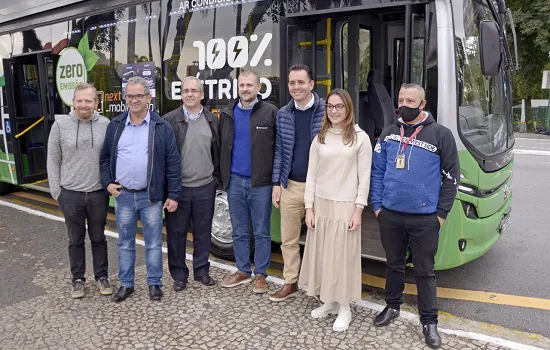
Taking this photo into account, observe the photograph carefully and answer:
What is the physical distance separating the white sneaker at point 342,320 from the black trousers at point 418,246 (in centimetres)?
43

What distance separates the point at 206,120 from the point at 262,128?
0.52 m

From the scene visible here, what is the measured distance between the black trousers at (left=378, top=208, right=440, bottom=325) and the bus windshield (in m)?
0.94

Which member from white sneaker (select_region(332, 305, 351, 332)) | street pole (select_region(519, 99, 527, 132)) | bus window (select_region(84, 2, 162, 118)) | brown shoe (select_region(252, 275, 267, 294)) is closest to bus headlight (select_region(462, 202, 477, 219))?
white sneaker (select_region(332, 305, 351, 332))

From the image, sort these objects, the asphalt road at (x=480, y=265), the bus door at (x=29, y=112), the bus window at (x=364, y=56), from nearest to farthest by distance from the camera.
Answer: the asphalt road at (x=480, y=265) → the bus window at (x=364, y=56) → the bus door at (x=29, y=112)

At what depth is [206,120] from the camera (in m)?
4.36

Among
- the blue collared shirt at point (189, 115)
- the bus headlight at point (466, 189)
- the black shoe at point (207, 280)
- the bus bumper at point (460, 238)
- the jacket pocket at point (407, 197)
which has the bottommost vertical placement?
the black shoe at point (207, 280)

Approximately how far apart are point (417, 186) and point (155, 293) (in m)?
2.33

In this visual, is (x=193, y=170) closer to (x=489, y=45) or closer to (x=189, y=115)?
(x=189, y=115)

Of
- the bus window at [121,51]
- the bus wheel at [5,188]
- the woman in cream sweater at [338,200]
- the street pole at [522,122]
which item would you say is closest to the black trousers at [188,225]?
the woman in cream sweater at [338,200]

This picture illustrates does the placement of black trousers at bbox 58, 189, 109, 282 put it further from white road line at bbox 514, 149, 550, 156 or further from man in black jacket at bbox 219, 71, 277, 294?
white road line at bbox 514, 149, 550, 156

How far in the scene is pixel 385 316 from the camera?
3.82 metres

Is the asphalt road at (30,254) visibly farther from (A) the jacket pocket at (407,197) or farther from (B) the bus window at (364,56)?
(B) the bus window at (364,56)

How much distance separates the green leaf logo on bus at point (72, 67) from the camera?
6.45m

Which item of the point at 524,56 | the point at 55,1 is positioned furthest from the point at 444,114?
the point at 524,56
